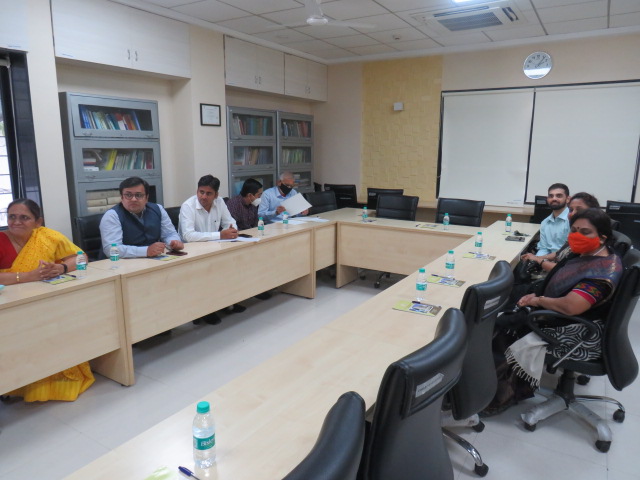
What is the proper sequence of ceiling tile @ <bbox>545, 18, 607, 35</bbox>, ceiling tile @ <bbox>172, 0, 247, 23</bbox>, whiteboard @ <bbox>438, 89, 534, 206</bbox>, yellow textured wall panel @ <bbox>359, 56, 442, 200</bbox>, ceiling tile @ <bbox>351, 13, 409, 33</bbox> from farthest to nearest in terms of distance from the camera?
1. yellow textured wall panel @ <bbox>359, 56, 442, 200</bbox>
2. whiteboard @ <bbox>438, 89, 534, 206</bbox>
3. ceiling tile @ <bbox>545, 18, 607, 35</bbox>
4. ceiling tile @ <bbox>351, 13, 409, 33</bbox>
5. ceiling tile @ <bbox>172, 0, 247, 23</bbox>

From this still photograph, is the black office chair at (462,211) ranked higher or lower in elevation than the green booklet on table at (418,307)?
higher

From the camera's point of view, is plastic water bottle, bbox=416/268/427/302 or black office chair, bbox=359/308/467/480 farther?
plastic water bottle, bbox=416/268/427/302

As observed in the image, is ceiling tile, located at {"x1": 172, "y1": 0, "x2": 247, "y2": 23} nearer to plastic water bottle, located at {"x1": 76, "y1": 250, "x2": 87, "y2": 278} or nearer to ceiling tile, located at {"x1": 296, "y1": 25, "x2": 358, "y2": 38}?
ceiling tile, located at {"x1": 296, "y1": 25, "x2": 358, "y2": 38}

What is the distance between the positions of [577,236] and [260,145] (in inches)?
168

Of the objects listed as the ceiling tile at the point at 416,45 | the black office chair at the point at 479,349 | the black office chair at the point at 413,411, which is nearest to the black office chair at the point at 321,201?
the ceiling tile at the point at 416,45

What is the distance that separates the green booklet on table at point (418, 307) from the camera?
207 centimetres

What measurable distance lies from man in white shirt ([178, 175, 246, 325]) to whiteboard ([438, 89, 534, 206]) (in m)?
3.68

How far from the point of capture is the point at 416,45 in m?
5.68

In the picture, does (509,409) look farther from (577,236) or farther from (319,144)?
(319,144)

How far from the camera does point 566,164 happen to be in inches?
215

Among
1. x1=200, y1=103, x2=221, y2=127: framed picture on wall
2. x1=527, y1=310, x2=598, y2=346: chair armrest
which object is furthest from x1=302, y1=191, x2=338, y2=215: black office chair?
x1=527, y1=310, x2=598, y2=346: chair armrest

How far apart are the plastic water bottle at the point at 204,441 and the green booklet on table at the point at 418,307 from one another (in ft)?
3.94

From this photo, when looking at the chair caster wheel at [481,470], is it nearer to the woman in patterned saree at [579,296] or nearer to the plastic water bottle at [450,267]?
the woman in patterned saree at [579,296]

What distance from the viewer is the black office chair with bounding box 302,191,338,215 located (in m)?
5.34
